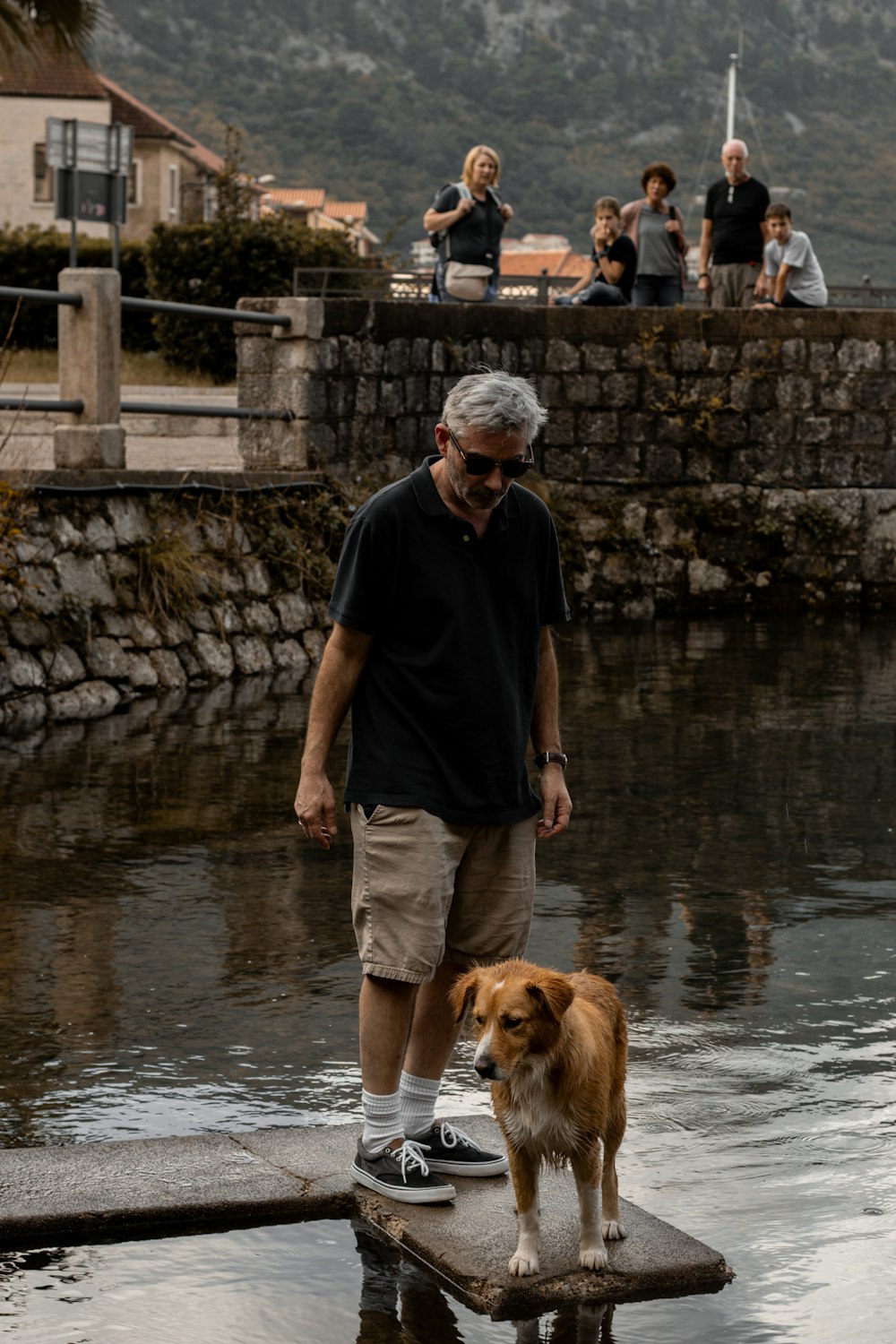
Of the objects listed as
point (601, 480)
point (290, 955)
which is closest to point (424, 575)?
point (290, 955)

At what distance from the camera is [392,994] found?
4.50 metres

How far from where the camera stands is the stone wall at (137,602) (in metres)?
11.2

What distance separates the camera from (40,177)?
67.9 metres

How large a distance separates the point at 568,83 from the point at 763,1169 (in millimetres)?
129236

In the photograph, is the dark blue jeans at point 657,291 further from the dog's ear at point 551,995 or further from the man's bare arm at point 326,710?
the dog's ear at point 551,995

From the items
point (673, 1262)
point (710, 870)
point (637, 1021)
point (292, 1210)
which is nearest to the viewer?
point (673, 1262)

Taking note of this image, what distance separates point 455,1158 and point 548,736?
1.00 meters

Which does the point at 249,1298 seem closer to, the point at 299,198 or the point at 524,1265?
the point at 524,1265

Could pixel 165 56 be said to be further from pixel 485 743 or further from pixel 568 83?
pixel 485 743

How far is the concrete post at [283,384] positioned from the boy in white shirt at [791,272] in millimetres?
5083

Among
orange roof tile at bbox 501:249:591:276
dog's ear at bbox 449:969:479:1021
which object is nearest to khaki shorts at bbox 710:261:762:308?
dog's ear at bbox 449:969:479:1021

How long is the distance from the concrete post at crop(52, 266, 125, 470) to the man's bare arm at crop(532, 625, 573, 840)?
25.3 feet

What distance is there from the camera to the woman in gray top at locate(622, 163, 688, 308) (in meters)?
17.1

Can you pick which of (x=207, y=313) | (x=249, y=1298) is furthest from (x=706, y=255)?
(x=249, y=1298)
